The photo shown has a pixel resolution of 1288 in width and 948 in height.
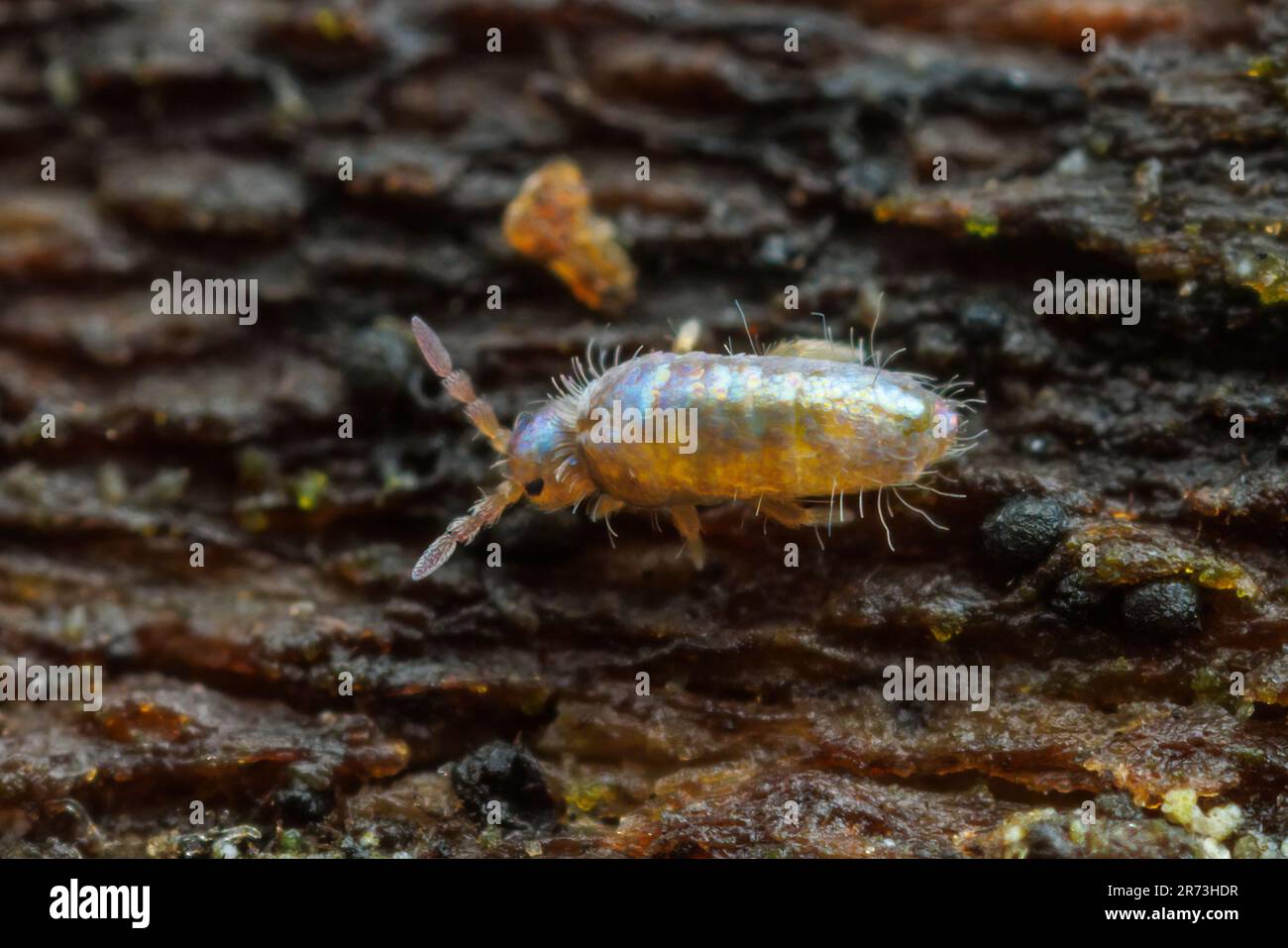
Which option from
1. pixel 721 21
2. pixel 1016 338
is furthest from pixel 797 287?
pixel 721 21

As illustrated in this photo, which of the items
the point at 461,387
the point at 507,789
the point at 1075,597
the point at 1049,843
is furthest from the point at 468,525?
the point at 1049,843

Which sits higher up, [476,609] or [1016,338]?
[1016,338]

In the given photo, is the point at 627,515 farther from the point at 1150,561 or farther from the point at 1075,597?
the point at 1150,561

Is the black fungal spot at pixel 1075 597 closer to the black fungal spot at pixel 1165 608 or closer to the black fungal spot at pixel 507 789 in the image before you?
the black fungal spot at pixel 1165 608

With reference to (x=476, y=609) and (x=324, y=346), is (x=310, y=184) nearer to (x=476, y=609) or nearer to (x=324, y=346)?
(x=324, y=346)

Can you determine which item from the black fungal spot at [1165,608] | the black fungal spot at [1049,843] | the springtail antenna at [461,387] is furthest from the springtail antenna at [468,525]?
the black fungal spot at [1165,608]

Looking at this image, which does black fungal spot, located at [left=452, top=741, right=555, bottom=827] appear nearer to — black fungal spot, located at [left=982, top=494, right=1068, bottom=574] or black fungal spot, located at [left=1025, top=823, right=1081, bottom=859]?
black fungal spot, located at [left=1025, top=823, right=1081, bottom=859]
